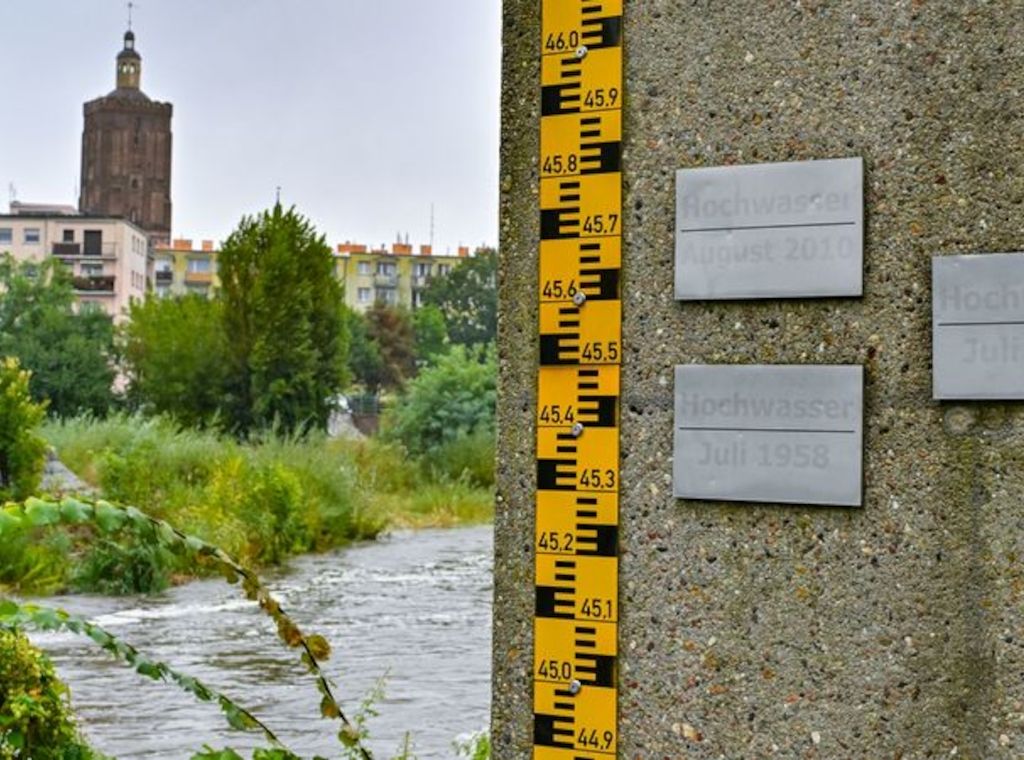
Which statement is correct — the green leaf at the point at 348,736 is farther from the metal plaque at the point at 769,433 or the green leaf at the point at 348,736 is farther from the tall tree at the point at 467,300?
the tall tree at the point at 467,300

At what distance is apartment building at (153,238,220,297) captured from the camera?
356 feet

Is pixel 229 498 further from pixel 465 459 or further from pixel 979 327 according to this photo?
pixel 979 327

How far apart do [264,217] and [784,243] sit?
27.5m

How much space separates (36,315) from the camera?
46406mm

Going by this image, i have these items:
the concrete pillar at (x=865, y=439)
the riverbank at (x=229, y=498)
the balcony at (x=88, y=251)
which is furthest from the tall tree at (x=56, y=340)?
the concrete pillar at (x=865, y=439)

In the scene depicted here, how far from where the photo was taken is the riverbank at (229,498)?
13.0 m

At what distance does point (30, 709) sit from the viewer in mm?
3395

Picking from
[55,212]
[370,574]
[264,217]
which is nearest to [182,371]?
[264,217]

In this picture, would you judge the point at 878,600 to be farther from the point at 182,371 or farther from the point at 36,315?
the point at 36,315

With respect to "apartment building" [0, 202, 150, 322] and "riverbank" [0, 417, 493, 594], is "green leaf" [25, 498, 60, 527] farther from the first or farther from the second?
"apartment building" [0, 202, 150, 322]

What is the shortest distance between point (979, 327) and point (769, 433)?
0.30 m

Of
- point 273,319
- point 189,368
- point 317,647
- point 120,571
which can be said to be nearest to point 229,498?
point 120,571

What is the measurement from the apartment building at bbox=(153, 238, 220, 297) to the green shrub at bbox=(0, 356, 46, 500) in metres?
Answer: 93.4

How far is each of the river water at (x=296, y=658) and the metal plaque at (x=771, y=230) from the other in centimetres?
458
